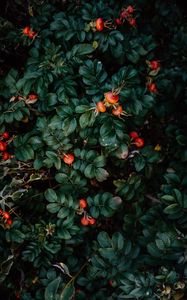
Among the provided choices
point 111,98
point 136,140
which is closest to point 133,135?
point 136,140

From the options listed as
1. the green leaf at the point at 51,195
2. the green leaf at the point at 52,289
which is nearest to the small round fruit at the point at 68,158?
the green leaf at the point at 51,195

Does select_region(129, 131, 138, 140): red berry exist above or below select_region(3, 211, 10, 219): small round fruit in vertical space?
above

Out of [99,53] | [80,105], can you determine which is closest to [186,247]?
[80,105]

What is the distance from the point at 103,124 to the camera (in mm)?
1174

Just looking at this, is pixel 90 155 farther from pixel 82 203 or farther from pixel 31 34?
pixel 31 34

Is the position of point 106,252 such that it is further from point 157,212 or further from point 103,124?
point 103,124

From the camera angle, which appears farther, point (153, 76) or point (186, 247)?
point (153, 76)

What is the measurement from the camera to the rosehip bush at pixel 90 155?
3.92 feet

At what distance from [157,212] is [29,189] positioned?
56 cm

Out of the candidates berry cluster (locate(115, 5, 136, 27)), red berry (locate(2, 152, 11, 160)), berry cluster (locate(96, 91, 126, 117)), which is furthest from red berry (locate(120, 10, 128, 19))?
red berry (locate(2, 152, 11, 160))

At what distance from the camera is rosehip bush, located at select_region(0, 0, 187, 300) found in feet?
3.92

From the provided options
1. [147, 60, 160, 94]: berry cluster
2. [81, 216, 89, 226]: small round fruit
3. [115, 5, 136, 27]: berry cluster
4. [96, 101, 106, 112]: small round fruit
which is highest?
[115, 5, 136, 27]: berry cluster

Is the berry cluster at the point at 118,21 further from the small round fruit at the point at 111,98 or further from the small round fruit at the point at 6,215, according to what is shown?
the small round fruit at the point at 6,215

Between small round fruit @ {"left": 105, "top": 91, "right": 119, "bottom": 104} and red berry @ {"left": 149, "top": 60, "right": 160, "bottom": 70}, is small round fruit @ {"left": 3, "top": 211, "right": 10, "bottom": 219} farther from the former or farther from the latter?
red berry @ {"left": 149, "top": 60, "right": 160, "bottom": 70}
